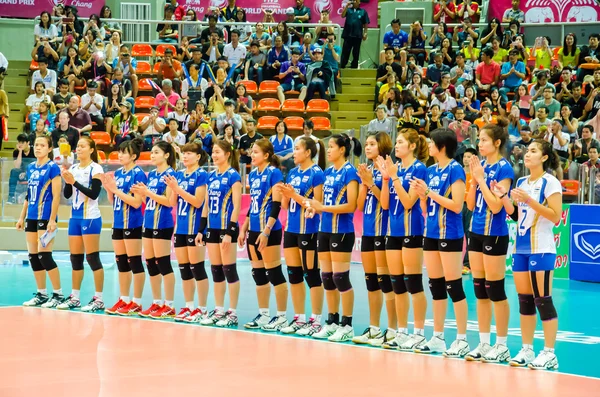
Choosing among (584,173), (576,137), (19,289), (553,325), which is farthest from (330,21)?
(553,325)

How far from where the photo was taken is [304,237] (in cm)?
996

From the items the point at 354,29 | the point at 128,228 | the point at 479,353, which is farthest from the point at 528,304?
the point at 354,29

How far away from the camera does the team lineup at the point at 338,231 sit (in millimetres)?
8305

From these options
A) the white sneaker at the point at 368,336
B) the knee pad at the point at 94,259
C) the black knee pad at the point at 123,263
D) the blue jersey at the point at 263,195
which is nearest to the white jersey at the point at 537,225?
the white sneaker at the point at 368,336

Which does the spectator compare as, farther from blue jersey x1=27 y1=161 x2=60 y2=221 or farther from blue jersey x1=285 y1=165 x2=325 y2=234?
blue jersey x1=285 y1=165 x2=325 y2=234

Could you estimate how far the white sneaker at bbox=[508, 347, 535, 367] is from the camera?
818 centimetres

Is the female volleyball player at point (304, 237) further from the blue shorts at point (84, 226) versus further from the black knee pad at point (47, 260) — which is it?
the black knee pad at point (47, 260)

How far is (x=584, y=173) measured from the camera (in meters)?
15.0

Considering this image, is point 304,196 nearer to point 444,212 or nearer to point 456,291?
point 444,212

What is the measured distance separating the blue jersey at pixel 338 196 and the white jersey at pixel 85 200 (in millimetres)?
3109

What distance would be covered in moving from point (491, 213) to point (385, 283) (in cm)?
148

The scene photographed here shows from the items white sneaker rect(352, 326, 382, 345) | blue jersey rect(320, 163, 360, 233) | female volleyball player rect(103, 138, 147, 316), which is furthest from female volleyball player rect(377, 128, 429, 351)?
female volleyball player rect(103, 138, 147, 316)

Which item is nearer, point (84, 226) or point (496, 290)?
point (496, 290)

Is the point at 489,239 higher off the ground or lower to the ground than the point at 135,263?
higher
